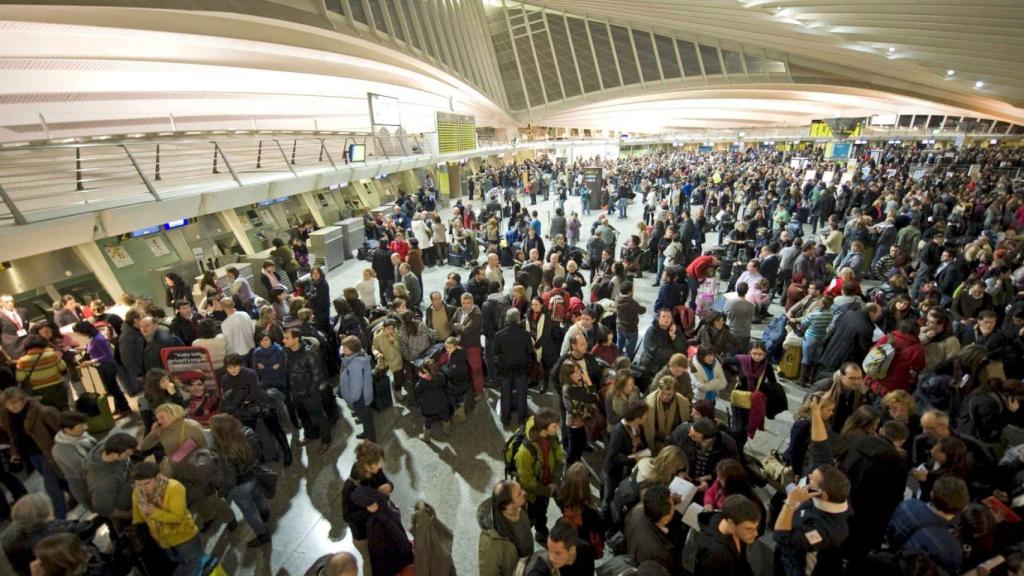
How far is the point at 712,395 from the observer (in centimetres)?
459

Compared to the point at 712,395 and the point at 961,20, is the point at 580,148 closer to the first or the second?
the point at 961,20

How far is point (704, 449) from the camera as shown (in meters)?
3.39

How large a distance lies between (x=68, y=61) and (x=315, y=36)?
655 centimetres

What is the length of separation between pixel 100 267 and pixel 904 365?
11.0 meters

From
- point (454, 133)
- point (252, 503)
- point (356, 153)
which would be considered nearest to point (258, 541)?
A: point (252, 503)

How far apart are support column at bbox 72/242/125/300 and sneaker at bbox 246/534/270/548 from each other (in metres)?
6.08

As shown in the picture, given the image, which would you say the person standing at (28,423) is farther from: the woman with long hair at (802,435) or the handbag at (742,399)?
the woman with long hair at (802,435)

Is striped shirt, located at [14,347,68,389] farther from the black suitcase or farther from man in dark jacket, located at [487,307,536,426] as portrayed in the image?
man in dark jacket, located at [487,307,536,426]

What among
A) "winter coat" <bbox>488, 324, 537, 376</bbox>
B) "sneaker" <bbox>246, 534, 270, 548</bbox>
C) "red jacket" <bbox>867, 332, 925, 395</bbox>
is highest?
"winter coat" <bbox>488, 324, 537, 376</bbox>

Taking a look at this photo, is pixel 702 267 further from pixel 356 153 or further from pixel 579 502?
pixel 356 153

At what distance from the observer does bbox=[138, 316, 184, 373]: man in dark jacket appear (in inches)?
207

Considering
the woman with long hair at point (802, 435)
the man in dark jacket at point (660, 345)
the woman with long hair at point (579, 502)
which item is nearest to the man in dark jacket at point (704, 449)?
the woman with long hair at point (802, 435)

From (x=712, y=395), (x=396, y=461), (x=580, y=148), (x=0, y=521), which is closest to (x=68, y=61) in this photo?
(x=0, y=521)

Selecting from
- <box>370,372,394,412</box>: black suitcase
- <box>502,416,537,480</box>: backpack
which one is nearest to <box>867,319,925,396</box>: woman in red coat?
<box>502,416,537,480</box>: backpack
